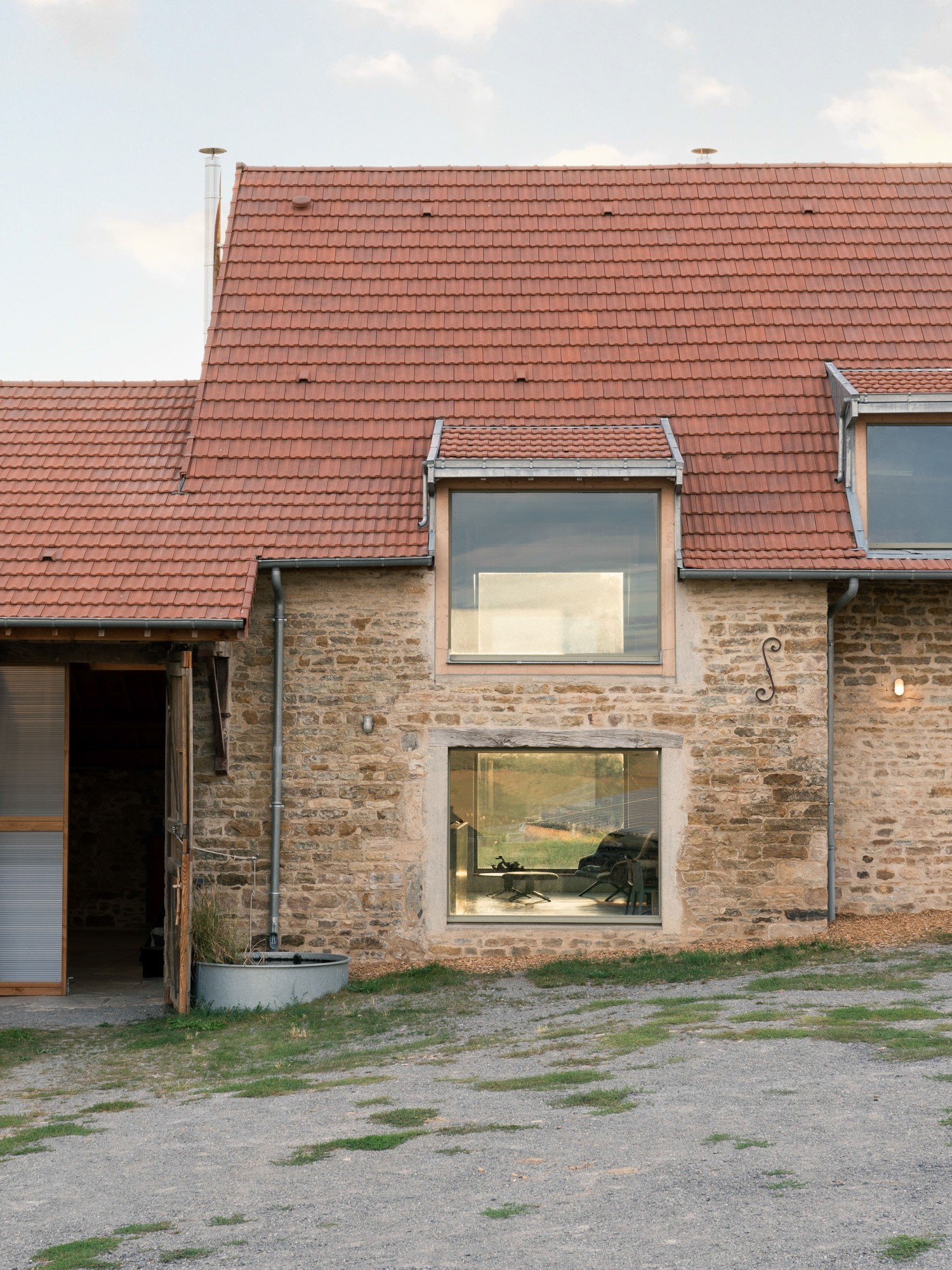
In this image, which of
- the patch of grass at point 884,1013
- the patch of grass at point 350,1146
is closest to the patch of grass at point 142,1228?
the patch of grass at point 350,1146

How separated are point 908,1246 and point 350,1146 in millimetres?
2845

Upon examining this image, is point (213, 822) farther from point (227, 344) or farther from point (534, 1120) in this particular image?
point (534, 1120)

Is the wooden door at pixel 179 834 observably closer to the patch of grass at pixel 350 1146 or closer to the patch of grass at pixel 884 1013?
the patch of grass at pixel 350 1146

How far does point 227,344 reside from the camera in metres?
14.1

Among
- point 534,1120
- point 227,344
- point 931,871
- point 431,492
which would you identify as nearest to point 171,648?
point 431,492

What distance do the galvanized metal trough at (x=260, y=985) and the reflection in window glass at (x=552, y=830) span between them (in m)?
1.66

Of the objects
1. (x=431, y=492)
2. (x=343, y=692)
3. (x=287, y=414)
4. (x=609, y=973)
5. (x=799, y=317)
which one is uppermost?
(x=799, y=317)

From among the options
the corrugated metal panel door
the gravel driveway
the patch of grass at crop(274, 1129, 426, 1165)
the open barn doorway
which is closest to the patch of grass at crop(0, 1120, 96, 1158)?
the gravel driveway

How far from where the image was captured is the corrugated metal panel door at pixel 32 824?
11.9 meters

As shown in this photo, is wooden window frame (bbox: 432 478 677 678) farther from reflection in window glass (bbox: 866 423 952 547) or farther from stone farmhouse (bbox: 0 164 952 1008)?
reflection in window glass (bbox: 866 423 952 547)

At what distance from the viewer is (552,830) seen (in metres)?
12.5

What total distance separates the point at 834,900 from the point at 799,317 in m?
5.93

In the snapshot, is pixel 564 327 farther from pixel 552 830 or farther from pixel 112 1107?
pixel 112 1107

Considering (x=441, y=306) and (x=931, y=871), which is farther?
(x=441, y=306)
